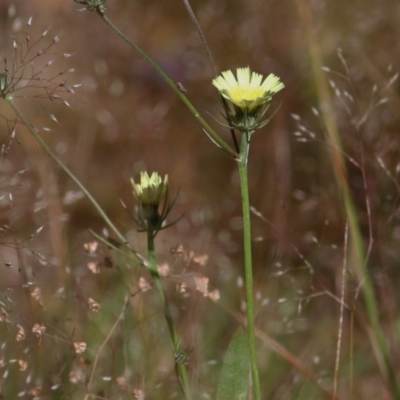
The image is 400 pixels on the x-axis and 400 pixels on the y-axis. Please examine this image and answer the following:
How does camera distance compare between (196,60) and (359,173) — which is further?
(196,60)

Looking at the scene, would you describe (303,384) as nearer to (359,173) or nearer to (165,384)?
(165,384)

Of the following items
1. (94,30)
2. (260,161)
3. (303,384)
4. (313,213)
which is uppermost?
(94,30)

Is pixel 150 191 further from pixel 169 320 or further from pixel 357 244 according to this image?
pixel 357 244

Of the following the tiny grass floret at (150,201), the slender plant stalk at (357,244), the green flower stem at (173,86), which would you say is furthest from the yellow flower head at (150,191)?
the slender plant stalk at (357,244)

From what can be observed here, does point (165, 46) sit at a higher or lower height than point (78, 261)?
higher

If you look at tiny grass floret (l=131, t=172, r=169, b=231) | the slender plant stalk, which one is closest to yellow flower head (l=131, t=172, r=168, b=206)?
tiny grass floret (l=131, t=172, r=169, b=231)

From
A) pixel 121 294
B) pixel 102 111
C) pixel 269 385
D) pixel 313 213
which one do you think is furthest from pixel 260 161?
pixel 269 385

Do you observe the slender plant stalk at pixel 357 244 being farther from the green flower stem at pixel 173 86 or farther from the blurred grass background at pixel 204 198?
the green flower stem at pixel 173 86
